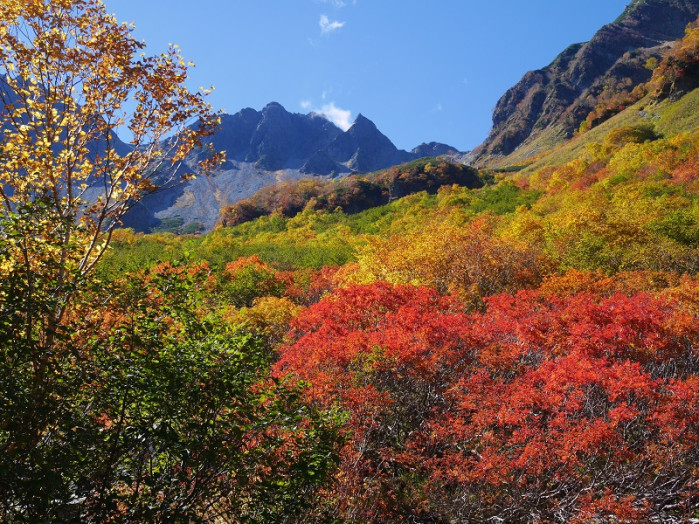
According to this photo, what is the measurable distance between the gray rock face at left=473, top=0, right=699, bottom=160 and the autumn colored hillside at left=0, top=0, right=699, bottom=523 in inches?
5536

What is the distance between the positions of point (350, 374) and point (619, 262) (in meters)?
18.3

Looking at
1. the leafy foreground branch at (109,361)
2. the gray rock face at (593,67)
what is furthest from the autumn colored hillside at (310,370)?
the gray rock face at (593,67)

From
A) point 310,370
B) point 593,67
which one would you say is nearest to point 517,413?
point 310,370

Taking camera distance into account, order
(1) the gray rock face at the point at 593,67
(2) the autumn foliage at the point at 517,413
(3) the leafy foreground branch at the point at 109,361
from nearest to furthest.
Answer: (3) the leafy foreground branch at the point at 109,361, (2) the autumn foliage at the point at 517,413, (1) the gray rock face at the point at 593,67

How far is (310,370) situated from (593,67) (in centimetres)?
18348

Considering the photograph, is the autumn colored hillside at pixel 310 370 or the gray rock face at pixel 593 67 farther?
the gray rock face at pixel 593 67

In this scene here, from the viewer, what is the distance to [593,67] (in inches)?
6063

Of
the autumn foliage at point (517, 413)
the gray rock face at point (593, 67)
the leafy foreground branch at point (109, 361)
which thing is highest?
the gray rock face at point (593, 67)

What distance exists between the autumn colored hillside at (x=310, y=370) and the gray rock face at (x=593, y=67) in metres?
141

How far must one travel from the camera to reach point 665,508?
9.30 metres

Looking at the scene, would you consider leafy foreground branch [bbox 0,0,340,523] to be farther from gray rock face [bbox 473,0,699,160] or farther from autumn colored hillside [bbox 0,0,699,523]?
gray rock face [bbox 473,0,699,160]

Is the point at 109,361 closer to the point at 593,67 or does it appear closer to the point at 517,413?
the point at 517,413

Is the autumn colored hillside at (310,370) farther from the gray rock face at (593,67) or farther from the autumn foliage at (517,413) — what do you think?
the gray rock face at (593,67)

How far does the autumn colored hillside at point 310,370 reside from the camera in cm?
434
